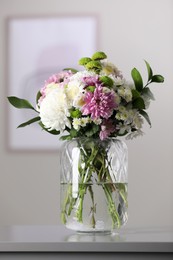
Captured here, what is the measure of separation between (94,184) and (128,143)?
86.0 inches

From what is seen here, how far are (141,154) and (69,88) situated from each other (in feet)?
7.35

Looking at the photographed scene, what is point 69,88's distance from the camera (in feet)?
5.23

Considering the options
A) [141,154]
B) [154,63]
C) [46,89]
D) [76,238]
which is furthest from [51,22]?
[76,238]

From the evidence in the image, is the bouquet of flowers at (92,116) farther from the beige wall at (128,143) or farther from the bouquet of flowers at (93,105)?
the beige wall at (128,143)

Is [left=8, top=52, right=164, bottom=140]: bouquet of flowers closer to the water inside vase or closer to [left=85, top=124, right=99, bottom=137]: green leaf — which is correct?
[left=85, top=124, right=99, bottom=137]: green leaf

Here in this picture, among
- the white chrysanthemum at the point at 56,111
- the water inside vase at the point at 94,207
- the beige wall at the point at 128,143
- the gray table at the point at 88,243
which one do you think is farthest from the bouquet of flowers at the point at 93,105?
the beige wall at the point at 128,143

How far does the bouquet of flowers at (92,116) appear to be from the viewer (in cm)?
157

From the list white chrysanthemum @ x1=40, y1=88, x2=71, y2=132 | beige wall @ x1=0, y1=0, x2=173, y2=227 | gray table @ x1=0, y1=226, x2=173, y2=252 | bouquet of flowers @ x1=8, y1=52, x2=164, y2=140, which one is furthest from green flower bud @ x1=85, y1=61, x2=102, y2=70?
beige wall @ x1=0, y1=0, x2=173, y2=227

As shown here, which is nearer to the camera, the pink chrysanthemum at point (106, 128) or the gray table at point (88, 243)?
the gray table at point (88, 243)

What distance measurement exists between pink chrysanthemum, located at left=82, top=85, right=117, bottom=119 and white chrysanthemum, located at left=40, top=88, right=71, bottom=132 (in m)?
0.05

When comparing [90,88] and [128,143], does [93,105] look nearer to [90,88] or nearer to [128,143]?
[90,88]

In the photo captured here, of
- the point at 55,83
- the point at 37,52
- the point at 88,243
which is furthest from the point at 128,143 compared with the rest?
the point at 88,243

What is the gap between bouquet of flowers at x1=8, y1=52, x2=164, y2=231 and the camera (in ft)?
5.15

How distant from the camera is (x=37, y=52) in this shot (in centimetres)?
391
